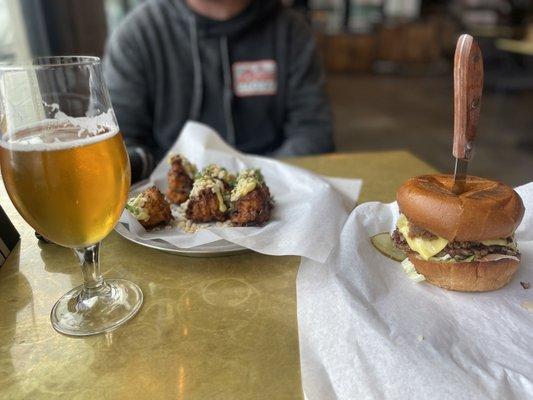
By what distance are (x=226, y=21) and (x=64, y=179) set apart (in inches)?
64.8

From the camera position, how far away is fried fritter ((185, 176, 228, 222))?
974 millimetres

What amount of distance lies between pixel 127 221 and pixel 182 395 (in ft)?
1.51

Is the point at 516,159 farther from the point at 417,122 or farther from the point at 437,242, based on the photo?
the point at 437,242

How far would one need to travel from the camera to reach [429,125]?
19.7 feet

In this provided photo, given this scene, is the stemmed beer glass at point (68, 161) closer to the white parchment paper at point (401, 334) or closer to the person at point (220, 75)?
the white parchment paper at point (401, 334)

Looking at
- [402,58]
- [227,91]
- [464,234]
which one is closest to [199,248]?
[464,234]

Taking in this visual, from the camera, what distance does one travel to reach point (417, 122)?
20.2ft

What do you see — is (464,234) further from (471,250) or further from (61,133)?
(61,133)

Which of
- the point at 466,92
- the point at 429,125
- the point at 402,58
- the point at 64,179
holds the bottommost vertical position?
the point at 429,125

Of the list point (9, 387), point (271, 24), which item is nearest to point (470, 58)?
point (9, 387)

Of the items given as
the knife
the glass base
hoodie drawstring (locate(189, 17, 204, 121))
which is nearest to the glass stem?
the glass base

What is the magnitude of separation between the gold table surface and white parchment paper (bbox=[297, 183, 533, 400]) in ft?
0.16

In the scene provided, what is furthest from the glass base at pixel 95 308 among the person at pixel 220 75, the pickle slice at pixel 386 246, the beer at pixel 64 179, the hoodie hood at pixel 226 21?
the hoodie hood at pixel 226 21

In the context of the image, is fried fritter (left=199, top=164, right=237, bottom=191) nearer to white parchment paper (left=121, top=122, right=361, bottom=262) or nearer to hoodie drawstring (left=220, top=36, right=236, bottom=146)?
white parchment paper (left=121, top=122, right=361, bottom=262)
